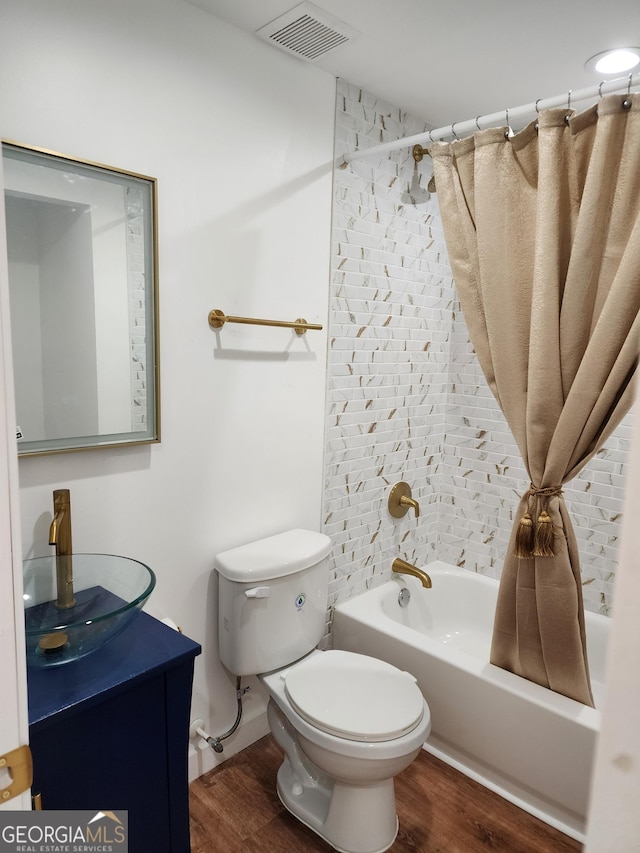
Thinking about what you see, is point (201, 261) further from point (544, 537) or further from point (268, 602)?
point (544, 537)

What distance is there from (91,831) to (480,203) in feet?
6.04

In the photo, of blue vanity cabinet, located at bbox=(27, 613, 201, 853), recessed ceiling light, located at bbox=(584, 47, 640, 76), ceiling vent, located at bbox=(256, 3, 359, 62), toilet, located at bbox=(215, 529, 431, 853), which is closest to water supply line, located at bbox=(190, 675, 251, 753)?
toilet, located at bbox=(215, 529, 431, 853)

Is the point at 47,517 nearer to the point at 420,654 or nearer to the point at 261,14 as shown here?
the point at 420,654

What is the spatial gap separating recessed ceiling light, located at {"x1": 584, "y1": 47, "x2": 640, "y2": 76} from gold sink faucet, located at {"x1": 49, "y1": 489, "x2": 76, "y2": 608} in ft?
7.08

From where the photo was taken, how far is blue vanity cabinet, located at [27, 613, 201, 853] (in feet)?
4.02

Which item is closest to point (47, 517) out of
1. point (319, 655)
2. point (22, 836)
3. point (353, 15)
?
point (22, 836)

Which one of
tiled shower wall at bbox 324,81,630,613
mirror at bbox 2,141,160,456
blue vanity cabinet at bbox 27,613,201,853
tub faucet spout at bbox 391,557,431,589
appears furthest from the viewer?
tub faucet spout at bbox 391,557,431,589

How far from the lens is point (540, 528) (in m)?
1.82

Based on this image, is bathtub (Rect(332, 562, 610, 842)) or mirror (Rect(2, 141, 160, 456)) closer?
mirror (Rect(2, 141, 160, 456))

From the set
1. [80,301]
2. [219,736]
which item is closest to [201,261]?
[80,301]

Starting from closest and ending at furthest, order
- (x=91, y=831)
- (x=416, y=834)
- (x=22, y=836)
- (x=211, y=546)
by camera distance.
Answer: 1. (x=22, y=836)
2. (x=91, y=831)
3. (x=416, y=834)
4. (x=211, y=546)

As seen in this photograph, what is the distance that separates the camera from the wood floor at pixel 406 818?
180 centimetres

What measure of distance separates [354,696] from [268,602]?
1.33 feet

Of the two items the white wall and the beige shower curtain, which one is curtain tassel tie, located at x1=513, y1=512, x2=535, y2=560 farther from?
the white wall
